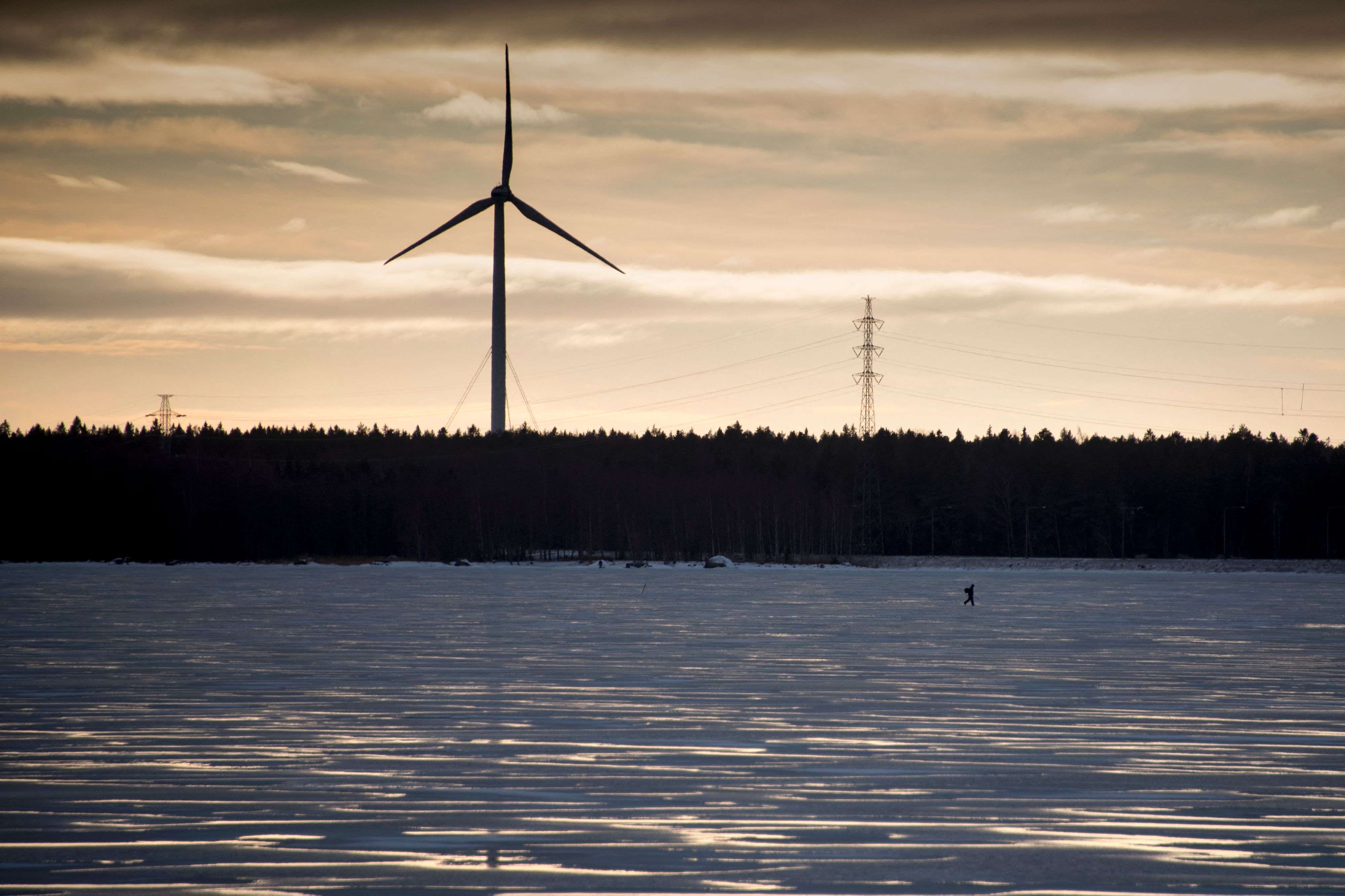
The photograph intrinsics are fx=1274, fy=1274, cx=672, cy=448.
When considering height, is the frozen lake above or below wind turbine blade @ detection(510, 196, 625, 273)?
below

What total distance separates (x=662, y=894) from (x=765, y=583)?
240 ft

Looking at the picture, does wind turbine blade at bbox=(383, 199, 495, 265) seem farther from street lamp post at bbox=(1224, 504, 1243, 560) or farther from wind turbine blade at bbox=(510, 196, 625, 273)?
street lamp post at bbox=(1224, 504, 1243, 560)

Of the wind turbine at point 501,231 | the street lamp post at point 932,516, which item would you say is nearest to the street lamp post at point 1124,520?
the street lamp post at point 932,516

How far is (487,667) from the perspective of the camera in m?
24.3

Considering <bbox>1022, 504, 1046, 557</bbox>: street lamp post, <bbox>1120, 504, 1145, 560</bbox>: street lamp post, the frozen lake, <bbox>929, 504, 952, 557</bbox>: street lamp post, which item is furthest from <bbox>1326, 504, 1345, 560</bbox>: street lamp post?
the frozen lake

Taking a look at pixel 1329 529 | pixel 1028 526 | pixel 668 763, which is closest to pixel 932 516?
pixel 1028 526

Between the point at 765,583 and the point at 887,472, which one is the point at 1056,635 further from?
the point at 887,472

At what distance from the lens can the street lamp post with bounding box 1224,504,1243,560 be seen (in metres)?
151

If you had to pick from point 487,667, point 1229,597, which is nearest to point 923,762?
point 487,667

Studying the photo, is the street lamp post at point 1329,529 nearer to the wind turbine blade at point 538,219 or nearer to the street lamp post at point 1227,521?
the street lamp post at point 1227,521

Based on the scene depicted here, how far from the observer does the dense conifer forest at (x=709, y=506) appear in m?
159

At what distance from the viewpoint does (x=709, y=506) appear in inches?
6516

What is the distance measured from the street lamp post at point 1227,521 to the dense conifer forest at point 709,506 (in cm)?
64

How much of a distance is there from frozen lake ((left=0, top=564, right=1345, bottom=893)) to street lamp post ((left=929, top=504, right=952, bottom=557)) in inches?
5392
